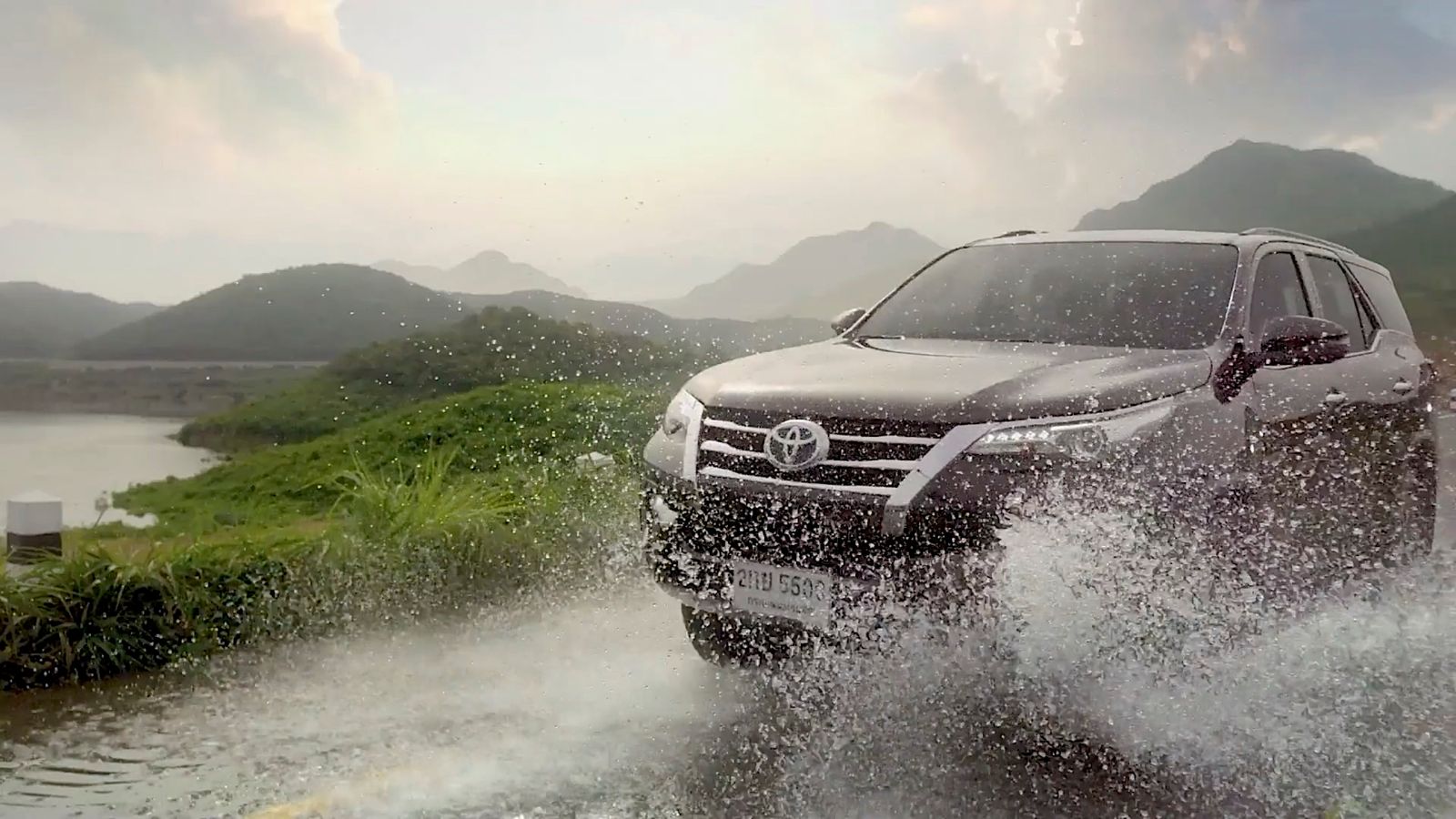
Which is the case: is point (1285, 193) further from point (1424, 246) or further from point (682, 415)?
point (682, 415)

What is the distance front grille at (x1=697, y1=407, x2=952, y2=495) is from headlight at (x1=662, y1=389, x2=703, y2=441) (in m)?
0.23

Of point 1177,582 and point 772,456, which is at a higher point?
point 772,456

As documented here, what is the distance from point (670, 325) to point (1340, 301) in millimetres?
7487

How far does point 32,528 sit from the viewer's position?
6.10 m

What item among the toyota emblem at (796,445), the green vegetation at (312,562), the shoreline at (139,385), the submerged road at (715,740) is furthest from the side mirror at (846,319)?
the shoreline at (139,385)

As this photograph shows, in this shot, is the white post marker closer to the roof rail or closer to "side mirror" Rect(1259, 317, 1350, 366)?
"side mirror" Rect(1259, 317, 1350, 366)

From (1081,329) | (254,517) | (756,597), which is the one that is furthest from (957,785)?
(254,517)

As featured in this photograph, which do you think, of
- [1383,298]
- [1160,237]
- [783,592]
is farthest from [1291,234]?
[783,592]

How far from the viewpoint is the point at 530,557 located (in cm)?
743

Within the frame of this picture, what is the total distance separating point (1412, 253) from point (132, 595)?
50.9 m

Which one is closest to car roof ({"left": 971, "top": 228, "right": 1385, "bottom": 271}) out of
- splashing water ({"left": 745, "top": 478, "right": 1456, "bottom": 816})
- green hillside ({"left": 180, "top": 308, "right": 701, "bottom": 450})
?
splashing water ({"left": 745, "top": 478, "right": 1456, "bottom": 816})

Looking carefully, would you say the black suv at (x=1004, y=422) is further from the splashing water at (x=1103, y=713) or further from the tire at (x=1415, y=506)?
the tire at (x=1415, y=506)

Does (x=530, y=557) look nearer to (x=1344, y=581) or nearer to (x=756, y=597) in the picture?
(x=756, y=597)

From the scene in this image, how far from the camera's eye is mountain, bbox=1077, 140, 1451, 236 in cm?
5150
